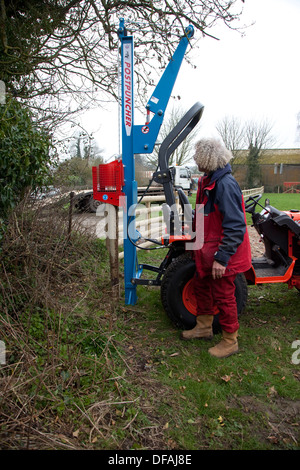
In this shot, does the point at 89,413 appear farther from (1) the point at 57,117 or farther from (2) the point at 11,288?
(1) the point at 57,117

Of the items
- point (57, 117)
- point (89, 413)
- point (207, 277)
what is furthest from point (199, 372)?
point (57, 117)

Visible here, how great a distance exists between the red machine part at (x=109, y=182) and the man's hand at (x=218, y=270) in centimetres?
136

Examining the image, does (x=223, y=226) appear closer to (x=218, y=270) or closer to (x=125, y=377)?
(x=218, y=270)

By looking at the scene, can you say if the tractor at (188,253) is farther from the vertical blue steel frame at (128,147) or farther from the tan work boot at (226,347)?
the tan work boot at (226,347)

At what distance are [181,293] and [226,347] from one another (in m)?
0.68

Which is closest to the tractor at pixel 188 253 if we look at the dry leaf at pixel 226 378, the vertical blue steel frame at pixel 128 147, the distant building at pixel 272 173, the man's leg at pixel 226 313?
the vertical blue steel frame at pixel 128 147

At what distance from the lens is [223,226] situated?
9.24 feet

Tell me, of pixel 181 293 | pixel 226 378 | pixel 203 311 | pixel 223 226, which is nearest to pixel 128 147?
pixel 223 226

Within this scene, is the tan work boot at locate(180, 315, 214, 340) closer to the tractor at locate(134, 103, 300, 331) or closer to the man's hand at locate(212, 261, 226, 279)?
the tractor at locate(134, 103, 300, 331)

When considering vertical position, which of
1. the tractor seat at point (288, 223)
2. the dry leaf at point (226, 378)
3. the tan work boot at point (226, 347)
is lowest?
the dry leaf at point (226, 378)

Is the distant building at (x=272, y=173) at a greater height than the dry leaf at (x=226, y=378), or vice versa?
the distant building at (x=272, y=173)

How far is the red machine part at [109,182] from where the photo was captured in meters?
3.60

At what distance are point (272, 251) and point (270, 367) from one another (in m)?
1.54

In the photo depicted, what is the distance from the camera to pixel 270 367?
9.71 feet
